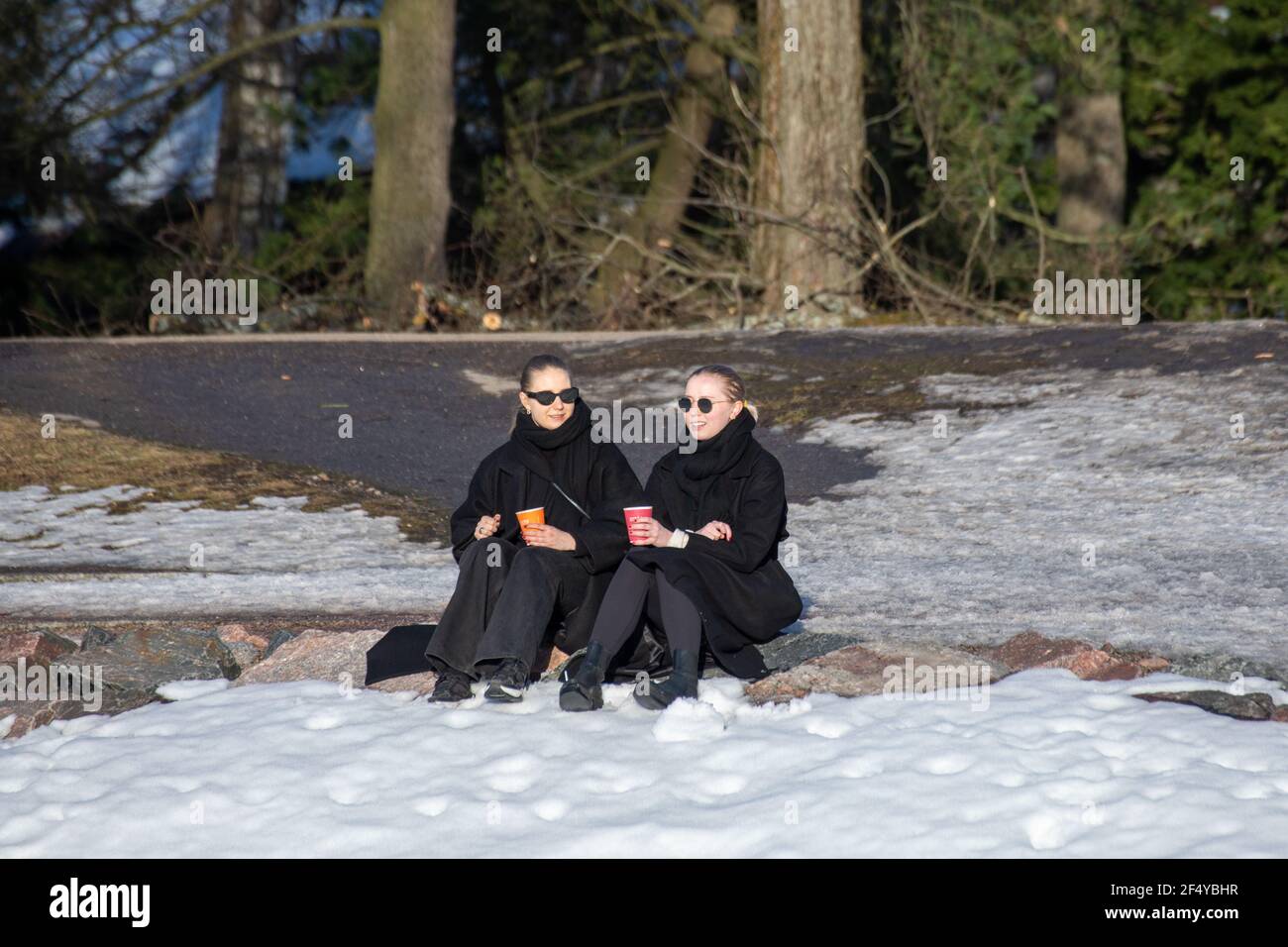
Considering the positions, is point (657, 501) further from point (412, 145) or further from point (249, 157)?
point (249, 157)

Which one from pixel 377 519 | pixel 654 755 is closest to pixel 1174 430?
pixel 377 519

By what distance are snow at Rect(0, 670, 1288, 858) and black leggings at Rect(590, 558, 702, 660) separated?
0.72ft

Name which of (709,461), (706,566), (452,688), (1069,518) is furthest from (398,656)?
(1069,518)

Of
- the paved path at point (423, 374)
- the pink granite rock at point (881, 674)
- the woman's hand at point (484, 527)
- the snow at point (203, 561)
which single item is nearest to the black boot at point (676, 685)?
the pink granite rock at point (881, 674)

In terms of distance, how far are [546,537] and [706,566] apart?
57 cm

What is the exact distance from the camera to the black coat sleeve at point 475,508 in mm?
5781

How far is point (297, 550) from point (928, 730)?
153 inches

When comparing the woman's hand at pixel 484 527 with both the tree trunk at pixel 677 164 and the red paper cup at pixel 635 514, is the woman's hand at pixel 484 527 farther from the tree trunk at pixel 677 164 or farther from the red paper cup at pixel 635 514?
the tree trunk at pixel 677 164

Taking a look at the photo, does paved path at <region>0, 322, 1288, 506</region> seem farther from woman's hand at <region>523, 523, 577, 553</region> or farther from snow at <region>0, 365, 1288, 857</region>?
woman's hand at <region>523, 523, 577, 553</region>

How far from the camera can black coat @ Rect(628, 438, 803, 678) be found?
5.59 metres

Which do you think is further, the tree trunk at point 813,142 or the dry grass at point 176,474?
the tree trunk at point 813,142

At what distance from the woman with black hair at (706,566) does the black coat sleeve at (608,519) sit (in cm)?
11
